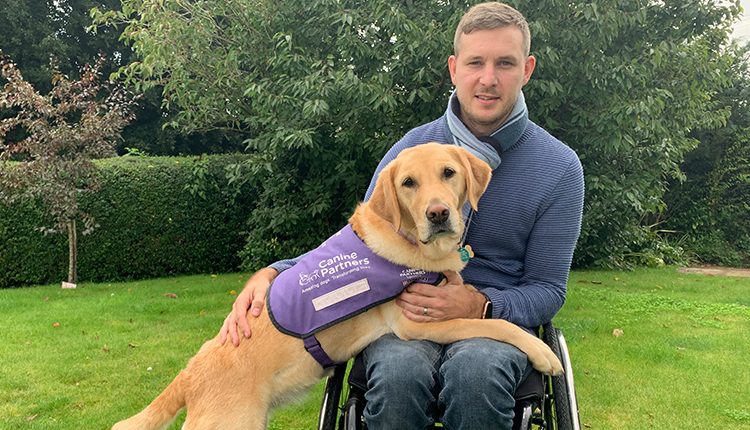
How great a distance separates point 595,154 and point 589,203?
0.75 meters

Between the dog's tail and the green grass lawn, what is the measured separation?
4.44 ft

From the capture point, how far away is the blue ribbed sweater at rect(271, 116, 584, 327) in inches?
95.0

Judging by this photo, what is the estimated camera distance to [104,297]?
7465mm

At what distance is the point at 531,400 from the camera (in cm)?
206

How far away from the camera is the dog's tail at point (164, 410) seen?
2197mm

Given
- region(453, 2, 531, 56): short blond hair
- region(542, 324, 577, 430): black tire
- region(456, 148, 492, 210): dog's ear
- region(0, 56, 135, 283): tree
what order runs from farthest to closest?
region(0, 56, 135, 283): tree → region(453, 2, 531, 56): short blond hair → region(456, 148, 492, 210): dog's ear → region(542, 324, 577, 430): black tire

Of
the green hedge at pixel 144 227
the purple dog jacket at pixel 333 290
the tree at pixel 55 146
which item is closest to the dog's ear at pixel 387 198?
the purple dog jacket at pixel 333 290

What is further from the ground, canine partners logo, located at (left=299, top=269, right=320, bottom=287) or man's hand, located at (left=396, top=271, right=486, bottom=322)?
canine partners logo, located at (left=299, top=269, right=320, bottom=287)

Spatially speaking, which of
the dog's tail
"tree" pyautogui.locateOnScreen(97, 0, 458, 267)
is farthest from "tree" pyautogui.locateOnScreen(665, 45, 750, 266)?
the dog's tail

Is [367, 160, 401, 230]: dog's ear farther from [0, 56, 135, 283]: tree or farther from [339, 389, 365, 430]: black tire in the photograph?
[0, 56, 135, 283]: tree

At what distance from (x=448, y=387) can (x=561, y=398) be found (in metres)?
0.44

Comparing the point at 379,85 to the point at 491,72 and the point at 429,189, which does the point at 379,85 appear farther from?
the point at 429,189

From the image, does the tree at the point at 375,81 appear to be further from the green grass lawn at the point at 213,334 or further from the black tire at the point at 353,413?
the black tire at the point at 353,413

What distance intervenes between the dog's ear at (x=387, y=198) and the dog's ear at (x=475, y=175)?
0.28 meters
